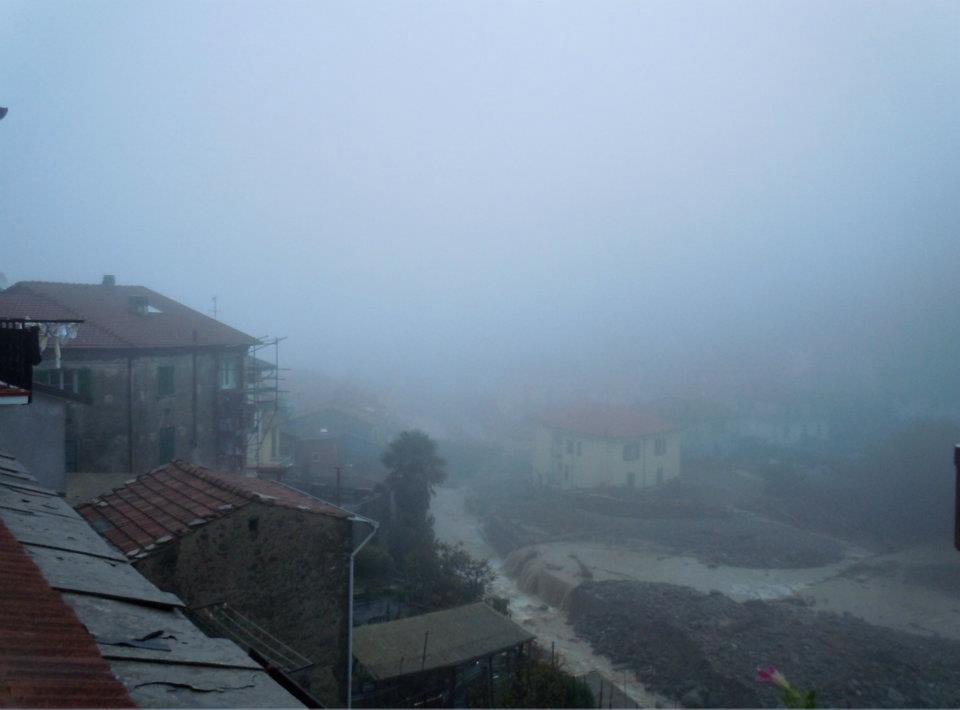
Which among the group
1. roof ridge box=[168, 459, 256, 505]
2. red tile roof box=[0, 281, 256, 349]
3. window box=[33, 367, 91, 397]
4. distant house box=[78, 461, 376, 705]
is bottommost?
distant house box=[78, 461, 376, 705]

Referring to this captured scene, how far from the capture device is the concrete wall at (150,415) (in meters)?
21.9

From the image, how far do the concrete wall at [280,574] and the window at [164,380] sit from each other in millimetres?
17457

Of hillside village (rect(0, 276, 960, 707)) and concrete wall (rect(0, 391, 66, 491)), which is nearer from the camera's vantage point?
hillside village (rect(0, 276, 960, 707))

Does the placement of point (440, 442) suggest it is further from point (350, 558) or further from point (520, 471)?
point (350, 558)

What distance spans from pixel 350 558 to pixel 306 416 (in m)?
37.3

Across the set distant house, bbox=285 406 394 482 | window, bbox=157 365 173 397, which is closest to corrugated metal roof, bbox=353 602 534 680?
window, bbox=157 365 173 397

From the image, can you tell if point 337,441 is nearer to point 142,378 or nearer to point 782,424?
point 142,378

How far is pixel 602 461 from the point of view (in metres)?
43.8

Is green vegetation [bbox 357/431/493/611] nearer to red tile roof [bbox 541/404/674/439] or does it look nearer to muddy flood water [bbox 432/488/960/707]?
muddy flood water [bbox 432/488/960/707]

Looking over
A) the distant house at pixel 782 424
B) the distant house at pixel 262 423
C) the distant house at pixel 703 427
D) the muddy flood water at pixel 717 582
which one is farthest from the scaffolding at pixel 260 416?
the distant house at pixel 782 424

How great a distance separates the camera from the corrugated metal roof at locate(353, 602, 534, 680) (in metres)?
13.3

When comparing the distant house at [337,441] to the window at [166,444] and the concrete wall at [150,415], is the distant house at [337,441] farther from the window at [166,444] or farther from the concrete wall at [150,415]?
the window at [166,444]

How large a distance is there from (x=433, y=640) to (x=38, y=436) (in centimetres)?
845

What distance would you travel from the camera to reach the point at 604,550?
30438mm
